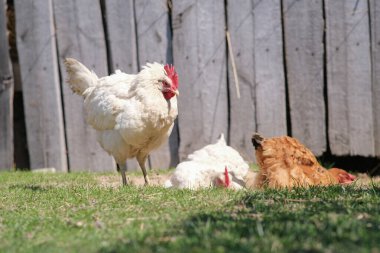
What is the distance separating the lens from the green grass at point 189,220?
3309 mm

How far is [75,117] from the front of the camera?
29.8 ft

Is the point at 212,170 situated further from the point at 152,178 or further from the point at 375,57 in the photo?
the point at 375,57

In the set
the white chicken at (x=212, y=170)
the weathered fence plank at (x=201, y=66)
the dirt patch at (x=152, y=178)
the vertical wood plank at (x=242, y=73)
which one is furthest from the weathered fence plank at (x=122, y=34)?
the white chicken at (x=212, y=170)

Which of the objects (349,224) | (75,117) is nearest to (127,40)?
(75,117)

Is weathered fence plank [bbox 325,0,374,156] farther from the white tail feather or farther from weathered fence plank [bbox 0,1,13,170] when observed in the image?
weathered fence plank [bbox 0,1,13,170]

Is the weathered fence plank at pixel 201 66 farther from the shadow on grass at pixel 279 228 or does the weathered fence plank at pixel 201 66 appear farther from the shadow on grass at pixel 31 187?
the shadow on grass at pixel 279 228

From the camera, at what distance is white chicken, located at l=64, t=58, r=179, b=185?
6.46 metres

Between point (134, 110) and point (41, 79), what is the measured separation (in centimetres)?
318

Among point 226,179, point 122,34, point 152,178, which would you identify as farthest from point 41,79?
point 226,179

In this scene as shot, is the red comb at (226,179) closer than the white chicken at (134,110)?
No

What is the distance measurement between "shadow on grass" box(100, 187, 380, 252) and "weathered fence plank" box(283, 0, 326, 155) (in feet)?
11.3

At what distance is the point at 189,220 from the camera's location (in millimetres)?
4141

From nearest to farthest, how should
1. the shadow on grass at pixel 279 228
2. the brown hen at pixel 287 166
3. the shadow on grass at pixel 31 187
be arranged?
the shadow on grass at pixel 279 228 → the brown hen at pixel 287 166 → the shadow on grass at pixel 31 187

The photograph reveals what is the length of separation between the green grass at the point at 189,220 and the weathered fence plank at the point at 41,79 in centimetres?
307
